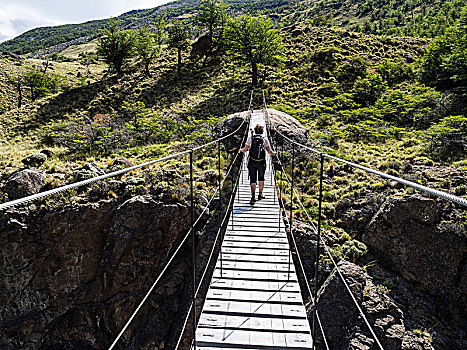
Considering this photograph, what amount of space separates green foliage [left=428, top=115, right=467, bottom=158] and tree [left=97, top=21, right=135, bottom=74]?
103 feet

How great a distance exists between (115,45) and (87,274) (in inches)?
1192

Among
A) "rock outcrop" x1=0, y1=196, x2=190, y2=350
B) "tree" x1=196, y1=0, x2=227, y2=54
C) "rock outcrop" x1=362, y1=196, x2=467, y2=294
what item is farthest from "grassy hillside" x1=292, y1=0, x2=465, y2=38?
"rock outcrop" x1=0, y1=196, x2=190, y2=350

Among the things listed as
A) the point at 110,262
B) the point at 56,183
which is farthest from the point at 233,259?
the point at 56,183

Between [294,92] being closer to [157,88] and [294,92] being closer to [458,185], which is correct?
[157,88]

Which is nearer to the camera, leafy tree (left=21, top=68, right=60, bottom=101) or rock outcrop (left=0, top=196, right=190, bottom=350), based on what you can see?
rock outcrop (left=0, top=196, right=190, bottom=350)

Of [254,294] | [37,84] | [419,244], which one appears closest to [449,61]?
[419,244]

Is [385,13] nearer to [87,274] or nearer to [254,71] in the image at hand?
[254,71]

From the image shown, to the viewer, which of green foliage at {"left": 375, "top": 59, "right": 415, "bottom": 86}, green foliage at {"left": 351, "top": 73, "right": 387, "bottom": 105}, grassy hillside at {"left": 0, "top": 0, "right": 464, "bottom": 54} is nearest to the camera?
green foliage at {"left": 351, "top": 73, "right": 387, "bottom": 105}

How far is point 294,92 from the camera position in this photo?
22.6 metres

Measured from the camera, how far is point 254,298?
3479 mm

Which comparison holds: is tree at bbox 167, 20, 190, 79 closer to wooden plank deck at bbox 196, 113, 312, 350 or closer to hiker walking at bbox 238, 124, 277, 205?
hiker walking at bbox 238, 124, 277, 205

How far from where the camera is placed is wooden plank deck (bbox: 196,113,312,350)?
9.69 feet

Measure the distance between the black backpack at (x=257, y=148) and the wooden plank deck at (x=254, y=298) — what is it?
1681 mm

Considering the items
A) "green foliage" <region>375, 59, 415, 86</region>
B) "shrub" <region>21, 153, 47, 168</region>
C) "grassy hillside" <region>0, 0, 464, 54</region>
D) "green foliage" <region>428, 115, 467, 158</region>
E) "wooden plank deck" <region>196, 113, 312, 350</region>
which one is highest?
"grassy hillside" <region>0, 0, 464, 54</region>
